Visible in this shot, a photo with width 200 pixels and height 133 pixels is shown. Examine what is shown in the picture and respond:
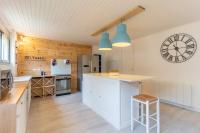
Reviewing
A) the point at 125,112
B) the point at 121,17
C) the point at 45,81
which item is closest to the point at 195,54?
the point at 121,17

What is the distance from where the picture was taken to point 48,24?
322cm

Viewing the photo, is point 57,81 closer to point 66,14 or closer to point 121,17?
point 66,14

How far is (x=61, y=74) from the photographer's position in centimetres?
499

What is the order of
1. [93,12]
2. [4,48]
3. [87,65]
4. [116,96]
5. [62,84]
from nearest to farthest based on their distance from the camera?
[116,96] < [93,12] < [4,48] < [62,84] < [87,65]

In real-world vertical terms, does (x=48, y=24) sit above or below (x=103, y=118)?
above

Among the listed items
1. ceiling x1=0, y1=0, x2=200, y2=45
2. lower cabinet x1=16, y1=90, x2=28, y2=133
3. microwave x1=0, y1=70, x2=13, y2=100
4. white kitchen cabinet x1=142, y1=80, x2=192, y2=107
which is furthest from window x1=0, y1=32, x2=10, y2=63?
white kitchen cabinet x1=142, y1=80, x2=192, y2=107

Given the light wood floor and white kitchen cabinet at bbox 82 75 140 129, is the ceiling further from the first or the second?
the light wood floor

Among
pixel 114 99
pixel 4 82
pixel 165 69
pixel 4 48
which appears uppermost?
pixel 4 48

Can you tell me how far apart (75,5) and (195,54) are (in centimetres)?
319

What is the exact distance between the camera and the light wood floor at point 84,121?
223 cm

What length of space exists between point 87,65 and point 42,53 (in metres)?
1.98

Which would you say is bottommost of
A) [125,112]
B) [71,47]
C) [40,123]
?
[40,123]

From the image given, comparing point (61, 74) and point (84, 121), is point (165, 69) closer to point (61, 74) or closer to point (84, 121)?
point (84, 121)

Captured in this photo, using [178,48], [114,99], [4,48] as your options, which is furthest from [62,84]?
[178,48]
